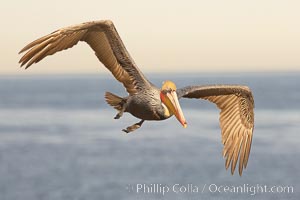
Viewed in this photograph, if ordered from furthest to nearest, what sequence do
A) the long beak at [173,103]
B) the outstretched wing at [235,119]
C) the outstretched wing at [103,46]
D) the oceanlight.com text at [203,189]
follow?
the oceanlight.com text at [203,189] < the outstretched wing at [235,119] < the long beak at [173,103] < the outstretched wing at [103,46]

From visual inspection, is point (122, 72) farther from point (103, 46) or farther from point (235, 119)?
point (235, 119)

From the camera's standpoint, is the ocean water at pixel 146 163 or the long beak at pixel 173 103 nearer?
the long beak at pixel 173 103

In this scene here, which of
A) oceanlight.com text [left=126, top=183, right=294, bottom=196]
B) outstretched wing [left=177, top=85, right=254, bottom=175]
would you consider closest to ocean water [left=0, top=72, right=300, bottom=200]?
oceanlight.com text [left=126, top=183, right=294, bottom=196]

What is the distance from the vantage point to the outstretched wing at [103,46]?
11.6 m

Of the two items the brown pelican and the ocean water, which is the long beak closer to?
the brown pelican

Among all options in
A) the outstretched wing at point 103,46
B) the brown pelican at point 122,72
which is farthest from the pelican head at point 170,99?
the outstretched wing at point 103,46

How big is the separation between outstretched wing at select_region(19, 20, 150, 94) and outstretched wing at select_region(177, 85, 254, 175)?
2.04m

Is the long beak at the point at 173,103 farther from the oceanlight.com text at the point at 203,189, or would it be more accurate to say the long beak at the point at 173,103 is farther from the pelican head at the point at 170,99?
the oceanlight.com text at the point at 203,189

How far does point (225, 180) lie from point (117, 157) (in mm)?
19937

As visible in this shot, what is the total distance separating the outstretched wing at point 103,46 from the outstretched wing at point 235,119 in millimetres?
2035

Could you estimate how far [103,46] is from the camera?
12.8 metres

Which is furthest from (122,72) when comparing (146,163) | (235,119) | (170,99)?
(146,163)

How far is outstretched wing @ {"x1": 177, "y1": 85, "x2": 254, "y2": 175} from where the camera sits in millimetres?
15070

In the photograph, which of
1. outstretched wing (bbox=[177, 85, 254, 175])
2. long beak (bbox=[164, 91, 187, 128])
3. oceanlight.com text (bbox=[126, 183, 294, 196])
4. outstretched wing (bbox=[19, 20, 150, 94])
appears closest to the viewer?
outstretched wing (bbox=[19, 20, 150, 94])
